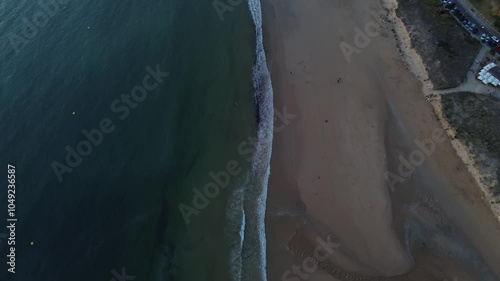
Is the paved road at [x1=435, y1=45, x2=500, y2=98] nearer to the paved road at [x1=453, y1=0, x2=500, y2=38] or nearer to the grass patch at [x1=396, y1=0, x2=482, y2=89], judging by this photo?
the grass patch at [x1=396, y1=0, x2=482, y2=89]

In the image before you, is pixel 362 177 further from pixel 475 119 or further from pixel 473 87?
pixel 473 87

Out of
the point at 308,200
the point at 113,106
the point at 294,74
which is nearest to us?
the point at 308,200

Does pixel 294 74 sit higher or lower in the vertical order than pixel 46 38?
lower

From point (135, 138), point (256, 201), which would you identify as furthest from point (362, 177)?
point (135, 138)

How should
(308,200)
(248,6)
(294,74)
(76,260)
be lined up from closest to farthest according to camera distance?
1. (76,260)
2. (308,200)
3. (294,74)
4. (248,6)

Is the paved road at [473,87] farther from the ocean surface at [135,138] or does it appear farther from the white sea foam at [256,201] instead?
the ocean surface at [135,138]

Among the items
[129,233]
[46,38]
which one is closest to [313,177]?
[129,233]

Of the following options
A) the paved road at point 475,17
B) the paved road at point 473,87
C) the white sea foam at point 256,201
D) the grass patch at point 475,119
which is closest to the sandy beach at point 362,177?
the white sea foam at point 256,201

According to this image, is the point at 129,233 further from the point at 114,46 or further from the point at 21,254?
the point at 114,46
